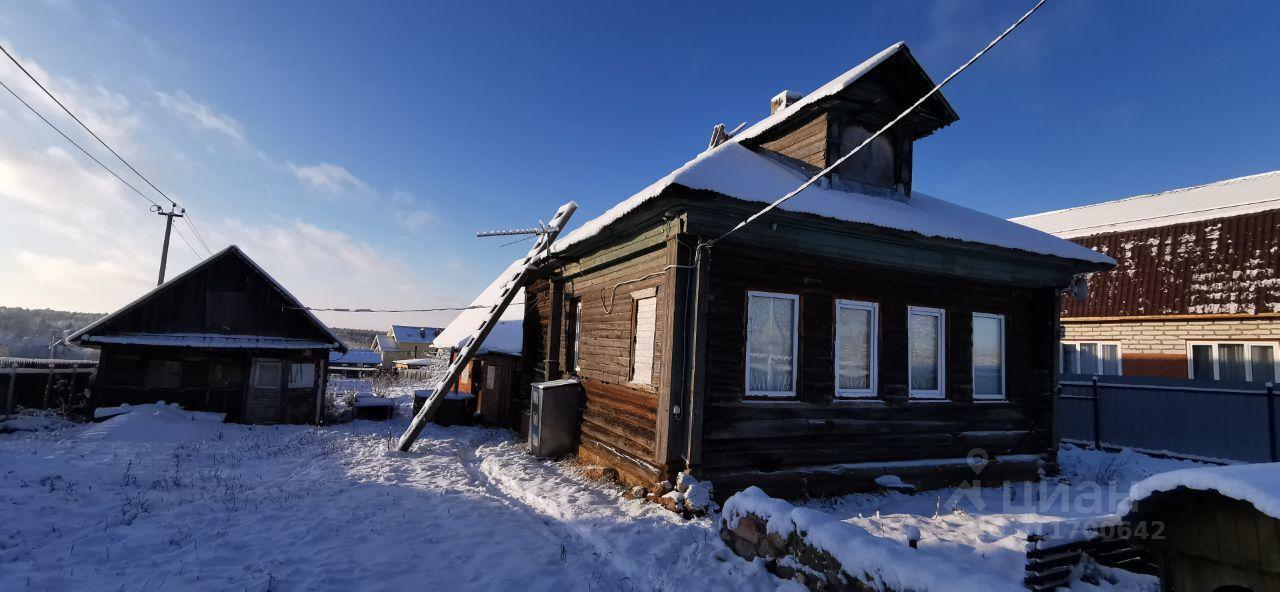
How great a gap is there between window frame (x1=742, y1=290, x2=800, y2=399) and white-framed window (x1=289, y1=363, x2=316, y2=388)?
48.8 ft

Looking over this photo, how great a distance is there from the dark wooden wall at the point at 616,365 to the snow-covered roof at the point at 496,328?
109 inches

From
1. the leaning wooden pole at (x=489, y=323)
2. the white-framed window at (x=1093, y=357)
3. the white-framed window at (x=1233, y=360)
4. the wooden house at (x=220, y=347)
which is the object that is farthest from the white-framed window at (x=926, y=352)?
the wooden house at (x=220, y=347)

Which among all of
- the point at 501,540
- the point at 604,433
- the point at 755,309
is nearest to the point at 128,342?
the point at 604,433

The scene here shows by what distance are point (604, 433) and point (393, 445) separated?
17.5 feet

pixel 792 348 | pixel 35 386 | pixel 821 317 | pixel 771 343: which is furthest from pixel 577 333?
pixel 35 386

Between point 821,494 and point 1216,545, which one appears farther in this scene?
point 821,494

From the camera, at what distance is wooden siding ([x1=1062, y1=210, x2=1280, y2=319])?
1497 cm

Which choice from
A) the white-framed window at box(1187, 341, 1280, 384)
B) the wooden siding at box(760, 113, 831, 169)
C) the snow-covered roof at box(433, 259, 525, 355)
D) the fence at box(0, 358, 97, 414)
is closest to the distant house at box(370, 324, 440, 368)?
the snow-covered roof at box(433, 259, 525, 355)

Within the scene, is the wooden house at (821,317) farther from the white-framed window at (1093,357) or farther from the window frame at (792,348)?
the white-framed window at (1093,357)

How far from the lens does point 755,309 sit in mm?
8023

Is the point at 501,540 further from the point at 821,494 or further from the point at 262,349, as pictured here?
the point at 262,349

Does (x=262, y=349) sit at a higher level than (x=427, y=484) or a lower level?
higher

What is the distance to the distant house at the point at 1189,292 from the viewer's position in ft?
48.9

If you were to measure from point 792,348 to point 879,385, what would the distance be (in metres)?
1.69
